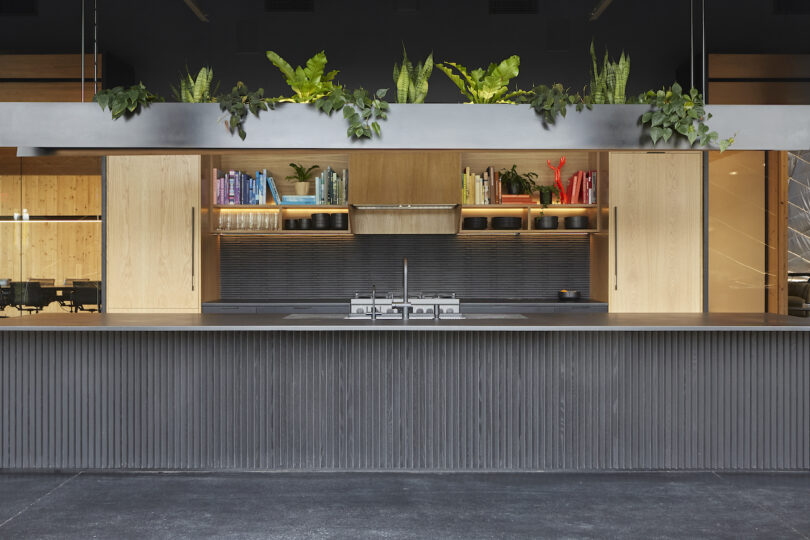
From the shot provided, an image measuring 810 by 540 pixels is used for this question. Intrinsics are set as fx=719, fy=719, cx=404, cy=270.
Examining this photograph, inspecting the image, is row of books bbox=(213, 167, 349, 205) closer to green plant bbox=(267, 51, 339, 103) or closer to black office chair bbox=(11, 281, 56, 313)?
black office chair bbox=(11, 281, 56, 313)

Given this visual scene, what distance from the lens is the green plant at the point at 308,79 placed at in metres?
3.75

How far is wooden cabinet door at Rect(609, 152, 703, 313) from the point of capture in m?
5.99

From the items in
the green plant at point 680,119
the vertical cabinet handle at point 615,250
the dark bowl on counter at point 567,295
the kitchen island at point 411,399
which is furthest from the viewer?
the dark bowl on counter at point 567,295

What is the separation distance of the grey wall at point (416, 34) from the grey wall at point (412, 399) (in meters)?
2.85

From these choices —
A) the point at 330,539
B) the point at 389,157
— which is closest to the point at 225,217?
the point at 389,157

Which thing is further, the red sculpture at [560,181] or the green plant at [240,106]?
the red sculpture at [560,181]

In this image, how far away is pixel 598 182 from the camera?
244 inches

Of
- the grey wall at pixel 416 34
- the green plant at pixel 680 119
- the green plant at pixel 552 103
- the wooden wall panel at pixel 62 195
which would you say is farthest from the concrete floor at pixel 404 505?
the grey wall at pixel 416 34

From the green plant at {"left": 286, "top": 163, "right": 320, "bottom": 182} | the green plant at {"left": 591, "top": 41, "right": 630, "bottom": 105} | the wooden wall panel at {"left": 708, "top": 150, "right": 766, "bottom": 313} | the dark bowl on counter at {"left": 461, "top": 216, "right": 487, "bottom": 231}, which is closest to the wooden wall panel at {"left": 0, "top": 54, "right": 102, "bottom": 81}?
the green plant at {"left": 286, "top": 163, "right": 320, "bottom": 182}

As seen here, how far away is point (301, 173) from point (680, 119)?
3460 millimetres

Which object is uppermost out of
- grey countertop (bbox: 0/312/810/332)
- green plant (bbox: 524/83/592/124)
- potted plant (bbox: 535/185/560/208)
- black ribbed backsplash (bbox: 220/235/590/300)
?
green plant (bbox: 524/83/592/124)

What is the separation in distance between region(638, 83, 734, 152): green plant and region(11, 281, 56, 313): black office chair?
4.85 meters

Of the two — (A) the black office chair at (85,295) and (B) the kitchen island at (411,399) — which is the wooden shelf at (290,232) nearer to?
(A) the black office chair at (85,295)

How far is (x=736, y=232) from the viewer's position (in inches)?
240
